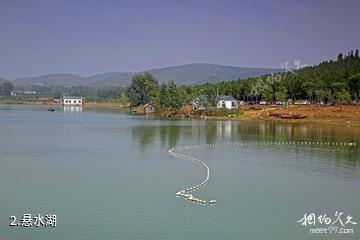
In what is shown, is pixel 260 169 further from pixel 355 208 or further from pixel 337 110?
pixel 337 110

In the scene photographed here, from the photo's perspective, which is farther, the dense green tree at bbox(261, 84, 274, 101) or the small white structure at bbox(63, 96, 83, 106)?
the small white structure at bbox(63, 96, 83, 106)

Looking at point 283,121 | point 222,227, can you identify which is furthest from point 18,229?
point 283,121

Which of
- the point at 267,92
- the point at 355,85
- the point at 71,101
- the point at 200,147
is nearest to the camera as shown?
the point at 200,147

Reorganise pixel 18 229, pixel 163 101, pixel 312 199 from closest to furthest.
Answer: pixel 18 229 → pixel 312 199 → pixel 163 101

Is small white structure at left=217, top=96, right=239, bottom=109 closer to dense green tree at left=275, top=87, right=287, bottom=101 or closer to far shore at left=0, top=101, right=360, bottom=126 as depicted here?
far shore at left=0, top=101, right=360, bottom=126

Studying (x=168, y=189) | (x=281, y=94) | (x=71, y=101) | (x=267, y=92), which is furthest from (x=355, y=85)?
(x=71, y=101)

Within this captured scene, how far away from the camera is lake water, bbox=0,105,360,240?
35.6ft

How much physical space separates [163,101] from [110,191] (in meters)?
55.8

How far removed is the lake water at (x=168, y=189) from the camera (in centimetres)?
1086

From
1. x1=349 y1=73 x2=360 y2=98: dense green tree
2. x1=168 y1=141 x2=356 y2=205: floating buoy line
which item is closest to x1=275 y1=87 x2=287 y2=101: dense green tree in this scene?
x1=349 y1=73 x2=360 y2=98: dense green tree

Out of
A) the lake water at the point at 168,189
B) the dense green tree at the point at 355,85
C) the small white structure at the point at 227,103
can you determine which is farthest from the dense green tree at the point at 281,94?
the lake water at the point at 168,189

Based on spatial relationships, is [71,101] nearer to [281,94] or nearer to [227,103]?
[227,103]

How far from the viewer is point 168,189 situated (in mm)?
14789

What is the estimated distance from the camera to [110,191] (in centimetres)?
1440
